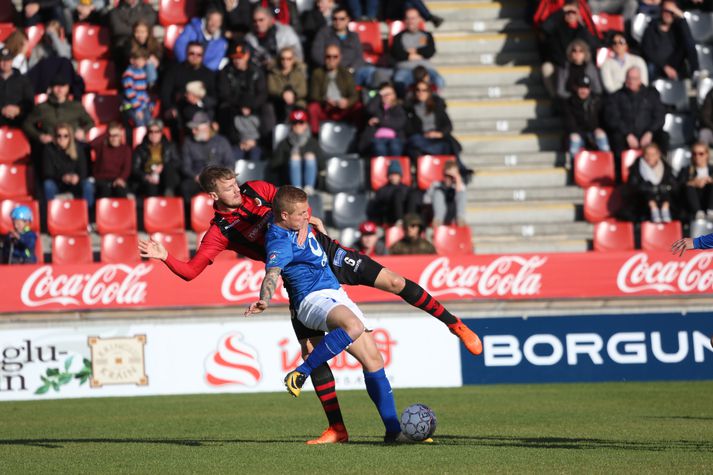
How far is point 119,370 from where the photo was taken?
15.6m

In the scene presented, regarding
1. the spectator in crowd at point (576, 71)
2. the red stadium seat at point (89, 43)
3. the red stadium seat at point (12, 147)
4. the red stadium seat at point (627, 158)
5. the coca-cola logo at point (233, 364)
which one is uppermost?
the red stadium seat at point (89, 43)

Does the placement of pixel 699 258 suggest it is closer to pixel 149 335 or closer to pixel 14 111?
pixel 149 335

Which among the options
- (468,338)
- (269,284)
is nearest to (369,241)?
(468,338)

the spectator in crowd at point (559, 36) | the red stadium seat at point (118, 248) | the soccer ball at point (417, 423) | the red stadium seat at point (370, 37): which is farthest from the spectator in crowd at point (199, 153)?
the soccer ball at point (417, 423)

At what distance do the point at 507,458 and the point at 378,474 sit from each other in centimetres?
120

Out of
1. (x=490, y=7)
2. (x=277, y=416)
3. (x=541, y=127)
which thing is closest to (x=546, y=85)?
(x=541, y=127)

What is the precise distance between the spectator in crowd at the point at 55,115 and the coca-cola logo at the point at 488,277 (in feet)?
21.2

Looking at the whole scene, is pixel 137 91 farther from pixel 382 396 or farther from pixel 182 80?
pixel 382 396

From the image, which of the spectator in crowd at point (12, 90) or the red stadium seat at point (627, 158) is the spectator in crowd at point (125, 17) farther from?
the red stadium seat at point (627, 158)

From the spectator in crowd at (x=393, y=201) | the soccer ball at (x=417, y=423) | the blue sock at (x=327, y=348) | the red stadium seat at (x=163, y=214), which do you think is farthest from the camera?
the red stadium seat at (x=163, y=214)

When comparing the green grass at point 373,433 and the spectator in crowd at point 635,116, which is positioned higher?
the spectator in crowd at point 635,116

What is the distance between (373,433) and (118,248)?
822cm

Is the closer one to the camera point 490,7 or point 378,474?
point 378,474

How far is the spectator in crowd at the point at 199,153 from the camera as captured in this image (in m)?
18.6
